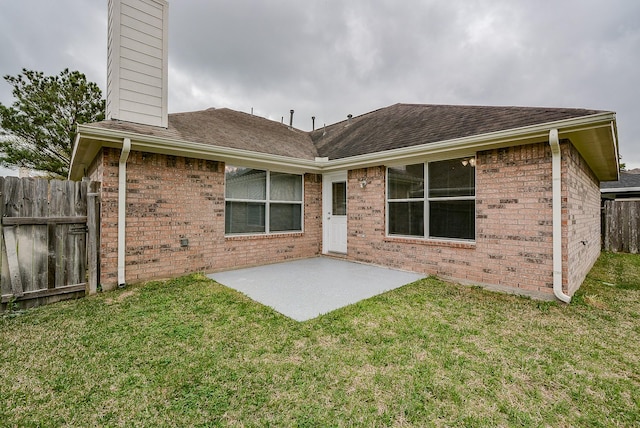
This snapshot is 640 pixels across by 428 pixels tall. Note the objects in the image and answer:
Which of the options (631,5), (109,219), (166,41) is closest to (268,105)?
(166,41)

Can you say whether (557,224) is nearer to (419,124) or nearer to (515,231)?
(515,231)

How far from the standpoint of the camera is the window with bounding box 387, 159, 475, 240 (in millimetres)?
5457

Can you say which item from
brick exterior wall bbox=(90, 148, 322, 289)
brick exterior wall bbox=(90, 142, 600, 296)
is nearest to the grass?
brick exterior wall bbox=(90, 142, 600, 296)

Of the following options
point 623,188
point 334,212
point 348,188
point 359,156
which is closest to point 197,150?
point 359,156

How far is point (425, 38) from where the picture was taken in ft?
34.4

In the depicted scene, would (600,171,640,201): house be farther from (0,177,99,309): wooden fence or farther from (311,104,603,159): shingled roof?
(0,177,99,309): wooden fence

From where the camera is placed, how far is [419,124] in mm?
7184

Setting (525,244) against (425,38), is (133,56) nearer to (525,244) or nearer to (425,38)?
(525,244)

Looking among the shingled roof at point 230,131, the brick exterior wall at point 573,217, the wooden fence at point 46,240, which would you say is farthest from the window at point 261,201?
the brick exterior wall at point 573,217

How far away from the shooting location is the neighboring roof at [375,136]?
4.42 metres

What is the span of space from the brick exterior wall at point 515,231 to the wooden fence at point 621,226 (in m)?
6.23

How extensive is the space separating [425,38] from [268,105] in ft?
35.2

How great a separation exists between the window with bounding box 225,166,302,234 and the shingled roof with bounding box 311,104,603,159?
1785mm

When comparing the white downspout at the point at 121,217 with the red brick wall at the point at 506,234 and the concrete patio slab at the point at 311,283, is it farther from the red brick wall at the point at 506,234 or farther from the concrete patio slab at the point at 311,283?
the red brick wall at the point at 506,234
